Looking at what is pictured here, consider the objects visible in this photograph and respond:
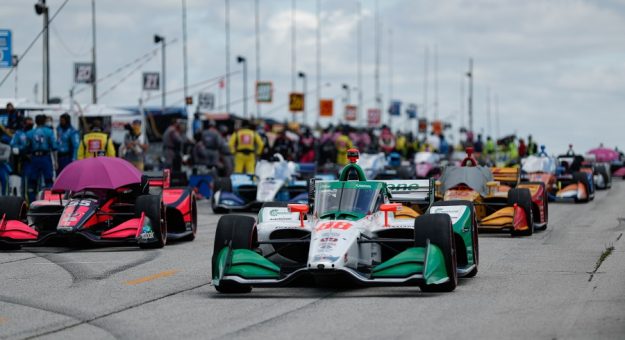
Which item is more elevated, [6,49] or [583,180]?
[6,49]

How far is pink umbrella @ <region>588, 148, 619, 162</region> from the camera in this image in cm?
5247

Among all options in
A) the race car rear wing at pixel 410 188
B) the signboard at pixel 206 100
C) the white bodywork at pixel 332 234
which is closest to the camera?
the white bodywork at pixel 332 234

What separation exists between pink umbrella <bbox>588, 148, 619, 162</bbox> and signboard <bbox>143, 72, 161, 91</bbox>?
17795 mm

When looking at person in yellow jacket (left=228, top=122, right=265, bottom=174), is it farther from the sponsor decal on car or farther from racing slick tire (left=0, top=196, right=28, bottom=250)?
the sponsor decal on car

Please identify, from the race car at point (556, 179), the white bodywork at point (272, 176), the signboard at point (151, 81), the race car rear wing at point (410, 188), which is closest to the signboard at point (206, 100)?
the signboard at point (151, 81)

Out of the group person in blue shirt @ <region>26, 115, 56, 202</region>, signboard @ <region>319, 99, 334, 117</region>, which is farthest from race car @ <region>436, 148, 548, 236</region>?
signboard @ <region>319, 99, 334, 117</region>

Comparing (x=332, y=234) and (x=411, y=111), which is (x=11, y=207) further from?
(x=411, y=111)

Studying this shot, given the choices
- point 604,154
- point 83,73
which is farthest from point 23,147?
point 604,154

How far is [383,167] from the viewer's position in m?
39.1

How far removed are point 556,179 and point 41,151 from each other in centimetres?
1432

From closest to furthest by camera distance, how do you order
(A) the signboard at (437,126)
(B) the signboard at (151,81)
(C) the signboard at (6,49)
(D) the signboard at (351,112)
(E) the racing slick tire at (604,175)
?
(C) the signboard at (6,49)
(E) the racing slick tire at (604,175)
(B) the signboard at (151,81)
(D) the signboard at (351,112)
(A) the signboard at (437,126)

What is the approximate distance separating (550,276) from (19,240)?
7.86 metres

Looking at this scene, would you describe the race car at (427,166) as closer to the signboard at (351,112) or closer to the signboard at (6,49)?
the signboard at (6,49)

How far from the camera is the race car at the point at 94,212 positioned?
18.4 metres
